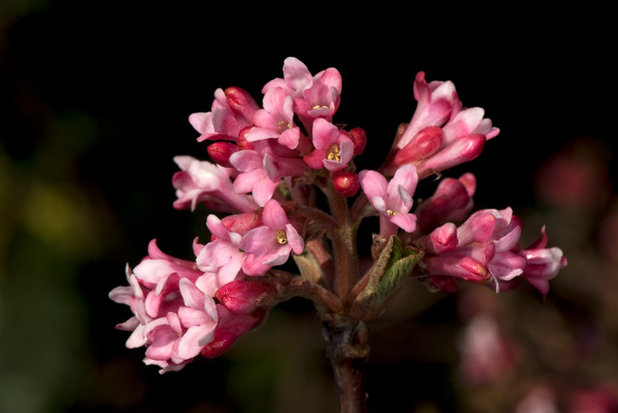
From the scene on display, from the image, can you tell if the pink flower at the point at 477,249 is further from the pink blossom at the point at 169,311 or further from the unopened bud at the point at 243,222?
the pink blossom at the point at 169,311

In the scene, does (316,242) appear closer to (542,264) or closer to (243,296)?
(243,296)

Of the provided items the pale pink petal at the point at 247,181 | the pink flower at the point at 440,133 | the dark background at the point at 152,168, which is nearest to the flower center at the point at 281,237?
the pale pink petal at the point at 247,181

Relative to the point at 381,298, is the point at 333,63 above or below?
below

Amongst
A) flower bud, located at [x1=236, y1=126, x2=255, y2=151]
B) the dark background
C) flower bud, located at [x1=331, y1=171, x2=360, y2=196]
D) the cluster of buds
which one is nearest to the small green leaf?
the cluster of buds

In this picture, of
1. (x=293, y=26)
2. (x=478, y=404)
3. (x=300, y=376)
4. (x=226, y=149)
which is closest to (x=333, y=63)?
(x=293, y=26)

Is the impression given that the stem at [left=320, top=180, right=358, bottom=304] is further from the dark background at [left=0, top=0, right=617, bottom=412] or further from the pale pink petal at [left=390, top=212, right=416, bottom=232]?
the dark background at [left=0, top=0, right=617, bottom=412]

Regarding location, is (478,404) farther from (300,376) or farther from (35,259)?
(35,259)
